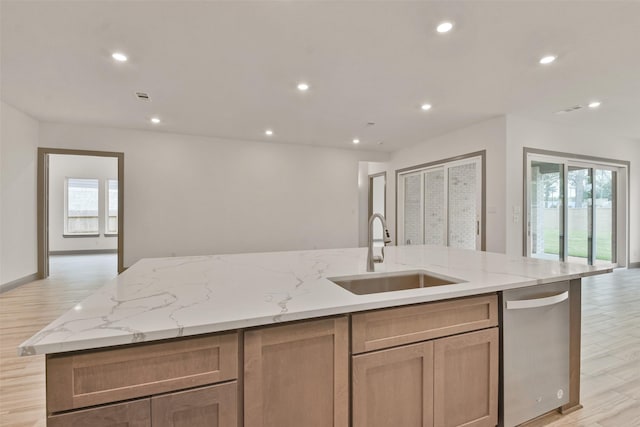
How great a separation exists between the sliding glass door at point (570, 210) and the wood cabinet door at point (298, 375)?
469 centimetres

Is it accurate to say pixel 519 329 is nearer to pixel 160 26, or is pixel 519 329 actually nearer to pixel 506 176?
pixel 160 26

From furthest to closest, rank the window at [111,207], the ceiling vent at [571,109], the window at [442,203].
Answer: the window at [111,207] → the window at [442,203] → the ceiling vent at [571,109]

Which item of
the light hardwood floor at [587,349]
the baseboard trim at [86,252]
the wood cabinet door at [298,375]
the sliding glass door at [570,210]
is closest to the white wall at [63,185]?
the baseboard trim at [86,252]

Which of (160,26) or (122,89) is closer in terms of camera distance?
(160,26)

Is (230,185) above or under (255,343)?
above

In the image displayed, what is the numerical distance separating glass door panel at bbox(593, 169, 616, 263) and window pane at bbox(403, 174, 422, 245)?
10.5 ft

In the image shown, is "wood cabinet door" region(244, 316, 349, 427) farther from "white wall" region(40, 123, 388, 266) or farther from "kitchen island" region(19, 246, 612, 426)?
"white wall" region(40, 123, 388, 266)

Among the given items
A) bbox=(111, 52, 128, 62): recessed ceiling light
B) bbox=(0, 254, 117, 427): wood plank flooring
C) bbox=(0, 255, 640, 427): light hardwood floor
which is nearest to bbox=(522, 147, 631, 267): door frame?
bbox=(0, 255, 640, 427): light hardwood floor

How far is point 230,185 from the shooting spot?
597 cm

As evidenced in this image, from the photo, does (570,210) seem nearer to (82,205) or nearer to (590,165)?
(590,165)

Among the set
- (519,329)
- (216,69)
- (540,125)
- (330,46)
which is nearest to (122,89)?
(216,69)

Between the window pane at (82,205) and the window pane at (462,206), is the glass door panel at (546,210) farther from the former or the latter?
the window pane at (82,205)

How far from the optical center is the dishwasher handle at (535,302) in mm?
1417

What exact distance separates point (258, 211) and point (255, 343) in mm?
5296
